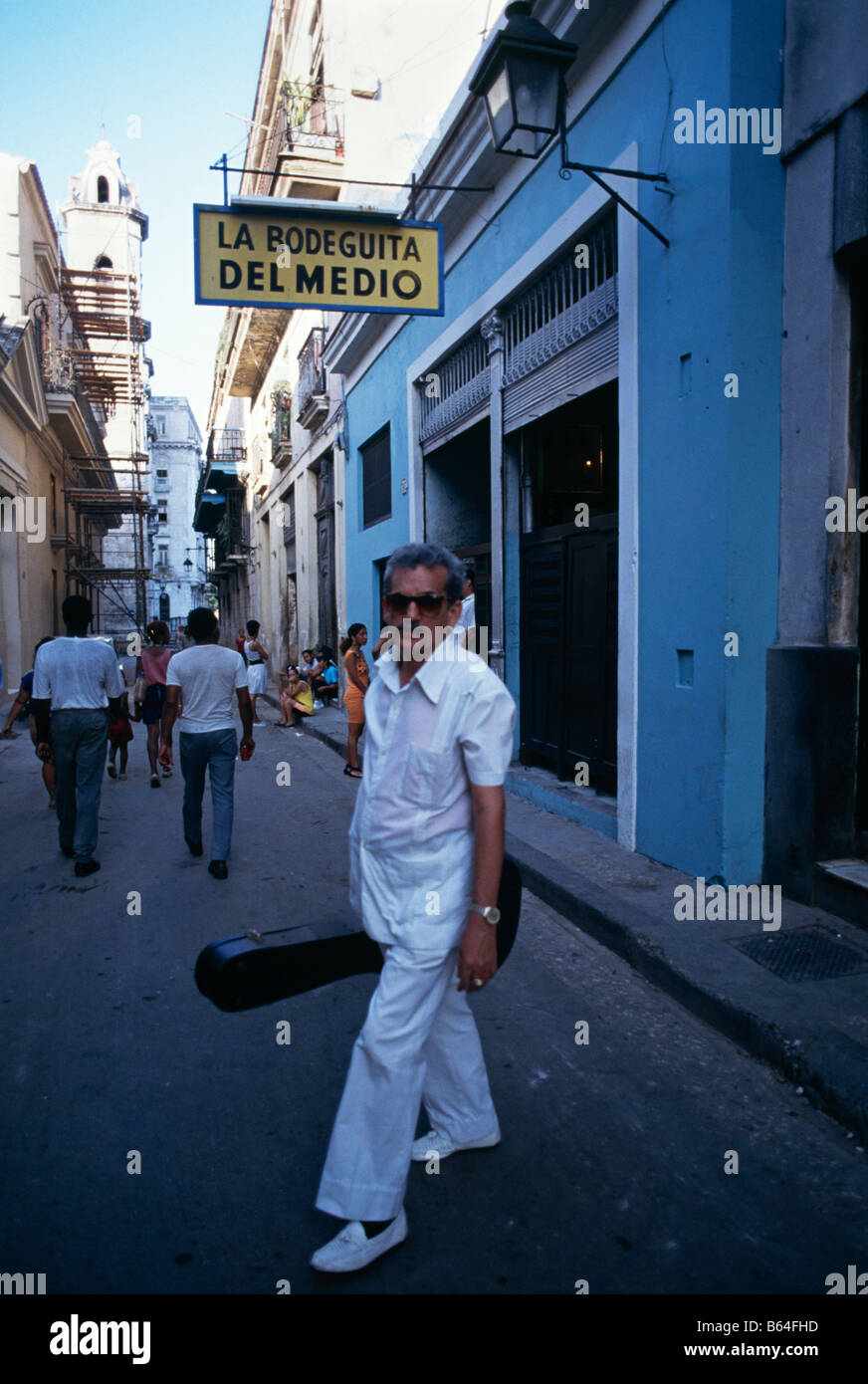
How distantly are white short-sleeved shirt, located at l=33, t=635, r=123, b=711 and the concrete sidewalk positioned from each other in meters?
3.08

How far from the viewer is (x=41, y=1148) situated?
9.52 feet

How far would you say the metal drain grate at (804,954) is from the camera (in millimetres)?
4078

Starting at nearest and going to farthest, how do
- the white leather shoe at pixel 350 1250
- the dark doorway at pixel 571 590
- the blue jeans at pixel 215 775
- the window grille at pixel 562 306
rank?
the white leather shoe at pixel 350 1250, the blue jeans at pixel 215 775, the window grille at pixel 562 306, the dark doorway at pixel 571 590

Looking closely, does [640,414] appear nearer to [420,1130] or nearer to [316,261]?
[316,261]

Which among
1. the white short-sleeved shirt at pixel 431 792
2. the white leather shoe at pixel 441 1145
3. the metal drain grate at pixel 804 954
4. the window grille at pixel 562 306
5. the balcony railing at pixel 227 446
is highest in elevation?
the balcony railing at pixel 227 446

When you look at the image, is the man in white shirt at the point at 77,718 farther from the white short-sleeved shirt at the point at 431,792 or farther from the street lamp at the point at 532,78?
the white short-sleeved shirt at the point at 431,792

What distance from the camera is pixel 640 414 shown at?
5992 mm

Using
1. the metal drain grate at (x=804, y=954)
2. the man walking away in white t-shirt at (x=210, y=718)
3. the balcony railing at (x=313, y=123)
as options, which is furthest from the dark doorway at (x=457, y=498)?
the balcony railing at (x=313, y=123)

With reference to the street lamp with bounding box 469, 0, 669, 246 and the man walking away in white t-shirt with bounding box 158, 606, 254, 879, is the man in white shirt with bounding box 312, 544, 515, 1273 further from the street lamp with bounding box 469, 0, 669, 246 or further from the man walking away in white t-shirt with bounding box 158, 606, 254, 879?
the street lamp with bounding box 469, 0, 669, 246

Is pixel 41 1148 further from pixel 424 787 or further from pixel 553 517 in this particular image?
pixel 553 517

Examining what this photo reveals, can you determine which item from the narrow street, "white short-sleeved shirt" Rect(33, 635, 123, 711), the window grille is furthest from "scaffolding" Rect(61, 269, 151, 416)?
the narrow street

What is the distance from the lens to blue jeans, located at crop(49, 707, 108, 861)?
6.27m
